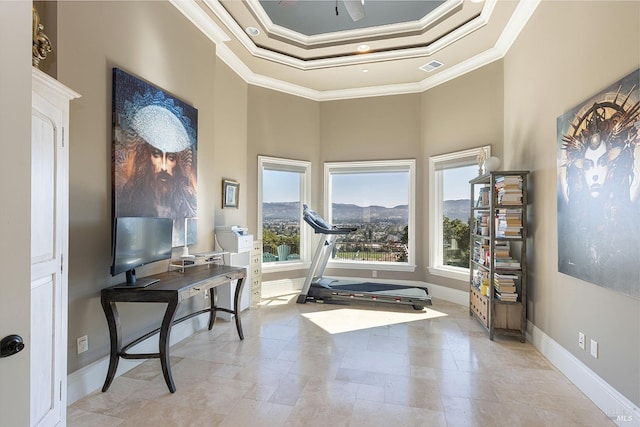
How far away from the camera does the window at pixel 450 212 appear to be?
16.4 feet

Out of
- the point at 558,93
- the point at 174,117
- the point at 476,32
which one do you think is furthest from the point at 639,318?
the point at 174,117

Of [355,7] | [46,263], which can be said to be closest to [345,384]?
[46,263]

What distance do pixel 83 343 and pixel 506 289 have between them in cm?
413

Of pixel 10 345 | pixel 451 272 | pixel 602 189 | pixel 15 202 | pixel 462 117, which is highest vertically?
pixel 462 117

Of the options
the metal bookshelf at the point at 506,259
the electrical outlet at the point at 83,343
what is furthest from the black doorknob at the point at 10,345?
the metal bookshelf at the point at 506,259

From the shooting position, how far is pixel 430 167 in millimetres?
5414

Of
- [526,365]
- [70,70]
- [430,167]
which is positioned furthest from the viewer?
[430,167]

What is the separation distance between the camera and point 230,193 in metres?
4.67

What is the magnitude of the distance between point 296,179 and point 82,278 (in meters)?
3.89

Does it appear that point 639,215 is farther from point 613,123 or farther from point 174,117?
point 174,117

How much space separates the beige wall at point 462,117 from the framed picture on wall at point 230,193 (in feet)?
10.7

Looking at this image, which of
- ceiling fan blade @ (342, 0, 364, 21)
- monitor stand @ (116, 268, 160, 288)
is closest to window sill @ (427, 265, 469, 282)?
ceiling fan blade @ (342, 0, 364, 21)

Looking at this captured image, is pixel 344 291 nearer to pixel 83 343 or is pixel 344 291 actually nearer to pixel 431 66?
pixel 83 343

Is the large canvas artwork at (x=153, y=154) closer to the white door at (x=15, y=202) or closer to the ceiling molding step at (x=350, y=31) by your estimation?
the ceiling molding step at (x=350, y=31)
